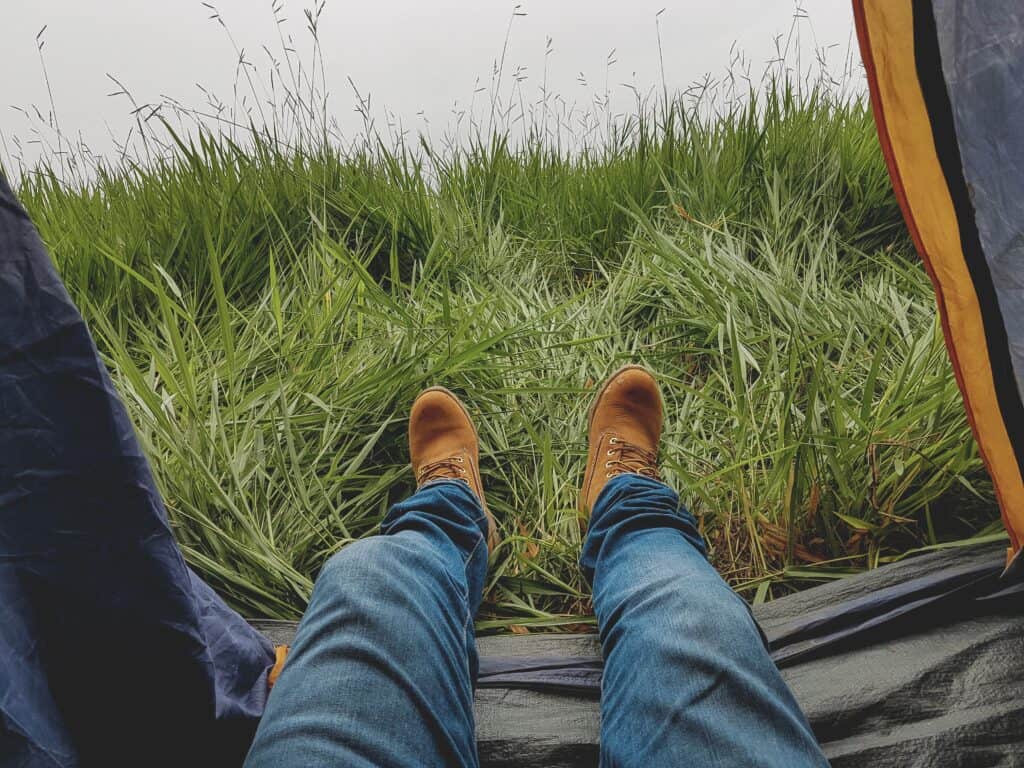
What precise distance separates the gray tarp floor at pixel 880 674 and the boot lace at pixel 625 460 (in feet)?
1.03

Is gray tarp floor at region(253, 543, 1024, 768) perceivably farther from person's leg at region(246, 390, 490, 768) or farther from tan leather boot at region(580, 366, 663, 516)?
tan leather boot at region(580, 366, 663, 516)

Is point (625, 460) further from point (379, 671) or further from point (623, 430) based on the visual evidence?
point (379, 671)

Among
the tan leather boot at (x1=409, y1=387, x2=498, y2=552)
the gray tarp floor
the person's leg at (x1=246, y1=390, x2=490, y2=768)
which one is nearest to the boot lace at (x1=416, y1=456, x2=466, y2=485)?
the tan leather boot at (x1=409, y1=387, x2=498, y2=552)

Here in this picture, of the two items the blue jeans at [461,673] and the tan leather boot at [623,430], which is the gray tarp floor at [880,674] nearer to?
the blue jeans at [461,673]

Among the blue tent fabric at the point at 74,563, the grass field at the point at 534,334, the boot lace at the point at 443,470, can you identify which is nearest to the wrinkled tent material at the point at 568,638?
the blue tent fabric at the point at 74,563

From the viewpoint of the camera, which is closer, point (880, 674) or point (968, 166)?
point (968, 166)

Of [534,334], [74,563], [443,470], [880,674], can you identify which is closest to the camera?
[74,563]

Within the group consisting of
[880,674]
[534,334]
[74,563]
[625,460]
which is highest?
[534,334]

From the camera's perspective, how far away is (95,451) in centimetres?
37

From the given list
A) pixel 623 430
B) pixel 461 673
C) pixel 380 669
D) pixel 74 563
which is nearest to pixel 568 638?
pixel 461 673

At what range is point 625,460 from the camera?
1.02 metres

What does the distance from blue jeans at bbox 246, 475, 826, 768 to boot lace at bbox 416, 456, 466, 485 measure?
8.3 inches

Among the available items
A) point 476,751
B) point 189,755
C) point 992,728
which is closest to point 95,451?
point 189,755

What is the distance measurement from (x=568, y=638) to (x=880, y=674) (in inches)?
14.1
